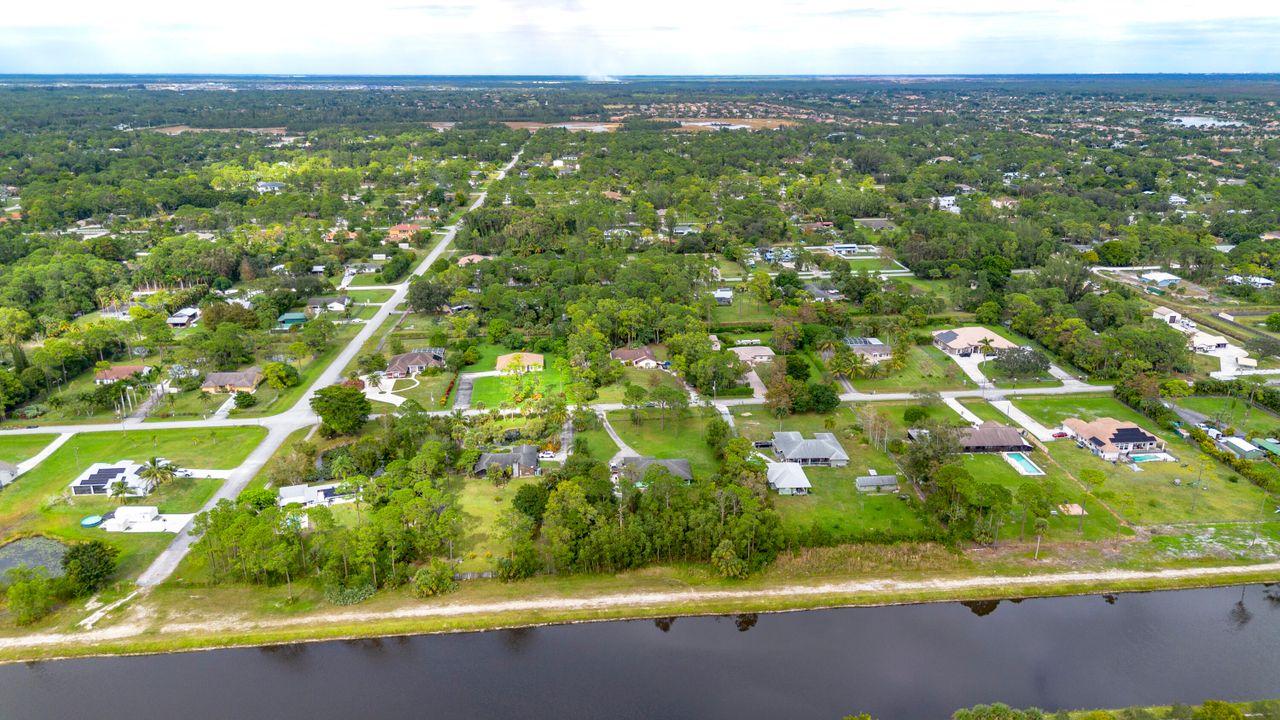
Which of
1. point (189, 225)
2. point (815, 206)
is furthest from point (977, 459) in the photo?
point (189, 225)

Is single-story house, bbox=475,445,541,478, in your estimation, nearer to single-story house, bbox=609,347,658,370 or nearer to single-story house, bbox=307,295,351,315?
single-story house, bbox=609,347,658,370

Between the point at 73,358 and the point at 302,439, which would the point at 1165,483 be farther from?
the point at 73,358

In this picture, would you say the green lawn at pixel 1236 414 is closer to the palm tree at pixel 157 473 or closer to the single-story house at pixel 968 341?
the single-story house at pixel 968 341

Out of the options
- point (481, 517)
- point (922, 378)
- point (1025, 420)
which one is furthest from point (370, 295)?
point (1025, 420)

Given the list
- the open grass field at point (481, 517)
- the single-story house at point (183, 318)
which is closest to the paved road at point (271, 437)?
the open grass field at point (481, 517)

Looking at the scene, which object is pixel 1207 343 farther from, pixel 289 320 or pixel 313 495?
pixel 289 320

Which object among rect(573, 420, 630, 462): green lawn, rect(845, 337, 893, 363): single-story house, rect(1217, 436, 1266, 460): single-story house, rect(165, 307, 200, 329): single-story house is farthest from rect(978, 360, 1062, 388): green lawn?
rect(165, 307, 200, 329): single-story house
